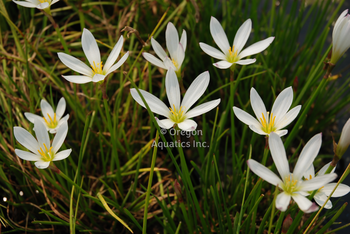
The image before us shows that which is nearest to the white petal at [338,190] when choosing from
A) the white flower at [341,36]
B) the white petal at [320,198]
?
the white petal at [320,198]

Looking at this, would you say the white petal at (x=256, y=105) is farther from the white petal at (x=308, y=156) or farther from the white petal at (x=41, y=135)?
the white petal at (x=41, y=135)

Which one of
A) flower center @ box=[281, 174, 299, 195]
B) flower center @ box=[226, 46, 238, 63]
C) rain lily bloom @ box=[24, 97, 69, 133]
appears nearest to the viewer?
flower center @ box=[281, 174, 299, 195]

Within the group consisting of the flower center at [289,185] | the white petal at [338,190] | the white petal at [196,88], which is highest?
the white petal at [196,88]

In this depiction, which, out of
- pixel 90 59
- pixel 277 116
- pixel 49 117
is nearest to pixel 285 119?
pixel 277 116

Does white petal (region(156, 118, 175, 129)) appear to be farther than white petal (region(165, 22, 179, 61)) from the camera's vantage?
No

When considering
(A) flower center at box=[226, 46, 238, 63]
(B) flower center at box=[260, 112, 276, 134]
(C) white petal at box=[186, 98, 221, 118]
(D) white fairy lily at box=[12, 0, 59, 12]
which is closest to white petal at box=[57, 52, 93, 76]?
(D) white fairy lily at box=[12, 0, 59, 12]

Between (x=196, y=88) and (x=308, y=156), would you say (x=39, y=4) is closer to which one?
(x=196, y=88)

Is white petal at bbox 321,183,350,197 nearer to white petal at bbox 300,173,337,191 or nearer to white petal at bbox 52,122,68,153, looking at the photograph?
white petal at bbox 300,173,337,191

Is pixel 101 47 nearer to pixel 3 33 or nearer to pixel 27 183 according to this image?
pixel 3 33
